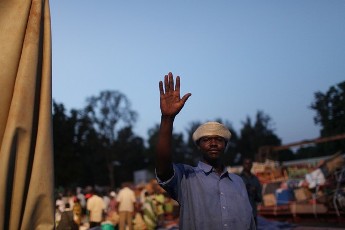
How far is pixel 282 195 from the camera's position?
17047 mm

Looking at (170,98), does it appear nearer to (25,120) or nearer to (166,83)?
(166,83)

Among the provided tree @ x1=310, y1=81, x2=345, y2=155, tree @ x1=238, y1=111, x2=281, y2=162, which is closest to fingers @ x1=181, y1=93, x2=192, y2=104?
tree @ x1=310, y1=81, x2=345, y2=155

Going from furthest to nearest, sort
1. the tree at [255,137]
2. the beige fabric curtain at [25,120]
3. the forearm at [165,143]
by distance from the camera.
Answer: the tree at [255,137] < the forearm at [165,143] < the beige fabric curtain at [25,120]

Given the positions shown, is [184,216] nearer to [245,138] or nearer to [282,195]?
[282,195]

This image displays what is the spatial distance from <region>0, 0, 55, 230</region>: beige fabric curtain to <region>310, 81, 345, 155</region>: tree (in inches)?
1337

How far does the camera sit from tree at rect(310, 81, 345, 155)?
114 feet

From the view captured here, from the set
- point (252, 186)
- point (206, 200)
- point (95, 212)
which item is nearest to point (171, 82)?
point (206, 200)

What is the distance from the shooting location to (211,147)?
3301 millimetres

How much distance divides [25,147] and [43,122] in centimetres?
15

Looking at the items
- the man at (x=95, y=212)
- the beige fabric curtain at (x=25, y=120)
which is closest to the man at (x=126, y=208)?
the man at (x=95, y=212)

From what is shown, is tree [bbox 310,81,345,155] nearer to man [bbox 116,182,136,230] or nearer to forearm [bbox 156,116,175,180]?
man [bbox 116,182,136,230]

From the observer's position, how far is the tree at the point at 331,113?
34.9 meters

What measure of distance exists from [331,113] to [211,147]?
36.7 metres

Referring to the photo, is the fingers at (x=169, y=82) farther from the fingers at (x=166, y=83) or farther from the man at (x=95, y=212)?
the man at (x=95, y=212)
